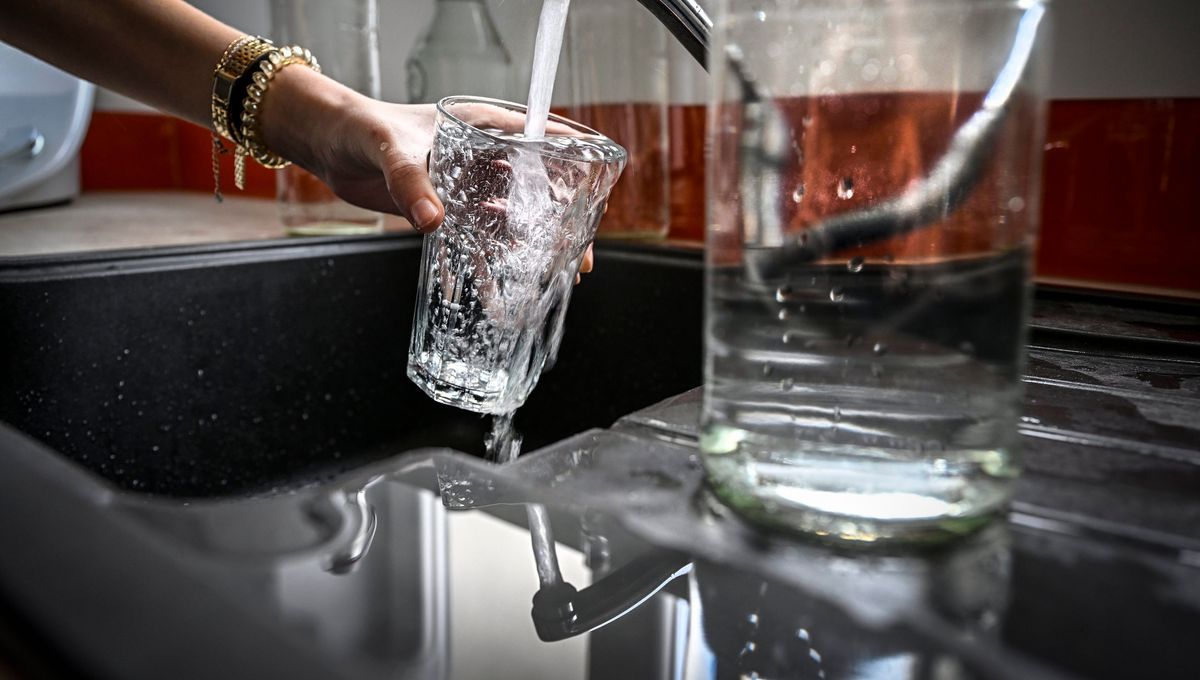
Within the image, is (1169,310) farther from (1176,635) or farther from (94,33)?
(94,33)

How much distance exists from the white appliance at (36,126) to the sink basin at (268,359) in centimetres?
67

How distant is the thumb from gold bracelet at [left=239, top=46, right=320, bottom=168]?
17cm

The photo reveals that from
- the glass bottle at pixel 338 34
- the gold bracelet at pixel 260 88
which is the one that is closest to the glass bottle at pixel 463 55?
the glass bottle at pixel 338 34

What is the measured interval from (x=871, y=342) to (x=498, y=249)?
28 cm

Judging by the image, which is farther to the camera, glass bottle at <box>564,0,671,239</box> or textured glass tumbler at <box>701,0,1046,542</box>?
glass bottle at <box>564,0,671,239</box>

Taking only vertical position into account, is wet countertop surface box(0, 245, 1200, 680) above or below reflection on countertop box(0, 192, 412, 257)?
below

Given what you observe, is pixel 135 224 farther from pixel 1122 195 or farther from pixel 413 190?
pixel 1122 195

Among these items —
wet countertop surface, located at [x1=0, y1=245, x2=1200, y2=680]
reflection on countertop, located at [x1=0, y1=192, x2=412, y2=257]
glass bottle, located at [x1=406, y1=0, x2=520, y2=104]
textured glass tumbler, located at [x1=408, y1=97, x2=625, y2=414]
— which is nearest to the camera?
wet countertop surface, located at [x1=0, y1=245, x2=1200, y2=680]

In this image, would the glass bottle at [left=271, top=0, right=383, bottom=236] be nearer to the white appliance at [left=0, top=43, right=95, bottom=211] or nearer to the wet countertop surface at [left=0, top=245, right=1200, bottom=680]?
the white appliance at [left=0, top=43, right=95, bottom=211]

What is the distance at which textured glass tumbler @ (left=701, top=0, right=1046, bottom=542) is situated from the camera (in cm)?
31

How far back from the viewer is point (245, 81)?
31.0 inches

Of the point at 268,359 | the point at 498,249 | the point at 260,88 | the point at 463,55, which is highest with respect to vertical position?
the point at 463,55

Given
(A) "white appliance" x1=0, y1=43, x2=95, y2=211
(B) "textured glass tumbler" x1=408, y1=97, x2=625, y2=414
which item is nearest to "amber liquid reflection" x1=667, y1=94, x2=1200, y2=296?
(B) "textured glass tumbler" x1=408, y1=97, x2=625, y2=414

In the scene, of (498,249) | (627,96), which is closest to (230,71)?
(498,249)
